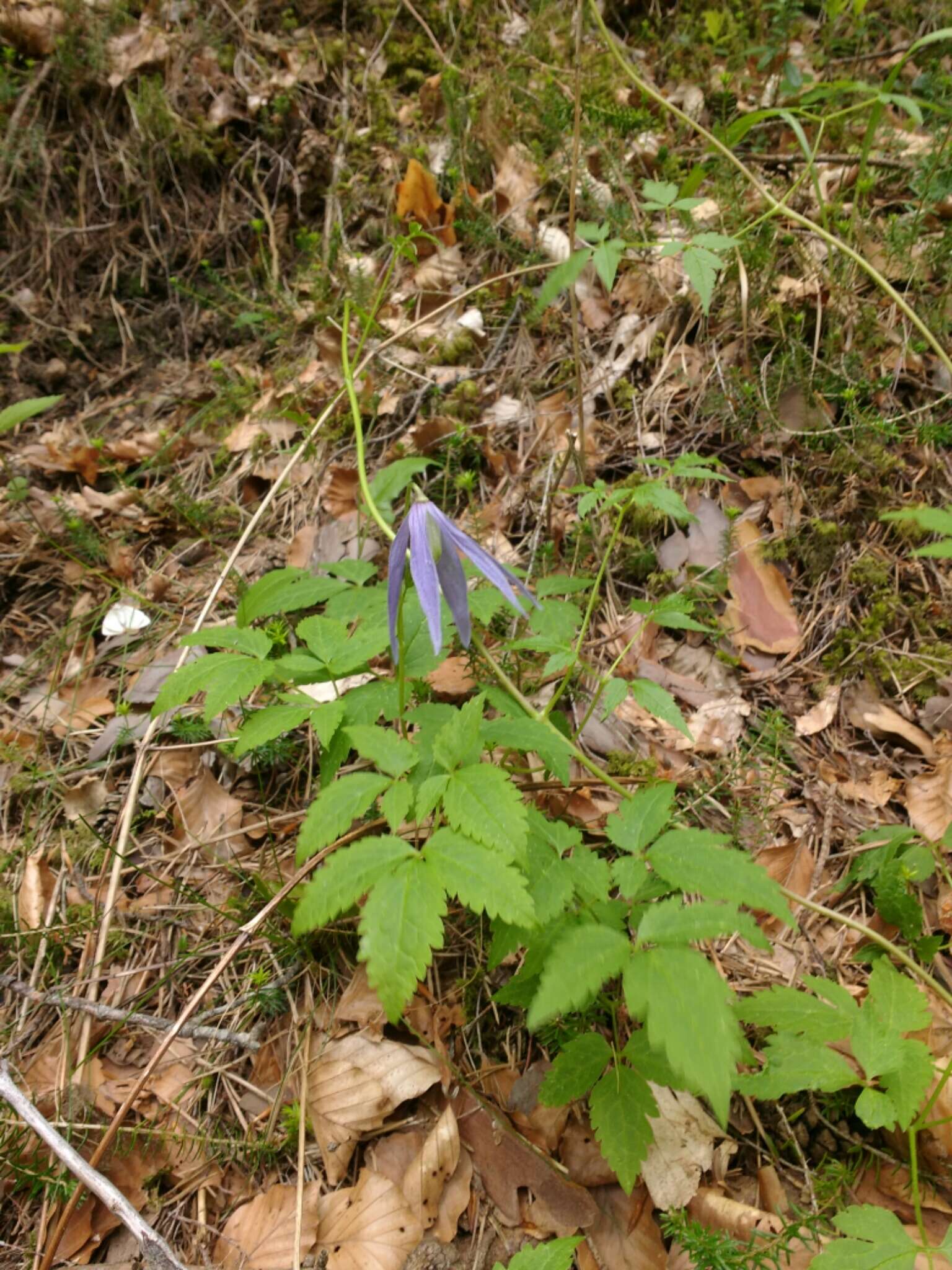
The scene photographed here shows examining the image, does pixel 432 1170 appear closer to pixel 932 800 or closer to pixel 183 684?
pixel 183 684

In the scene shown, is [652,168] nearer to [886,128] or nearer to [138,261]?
[886,128]

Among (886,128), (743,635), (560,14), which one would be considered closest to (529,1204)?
(743,635)

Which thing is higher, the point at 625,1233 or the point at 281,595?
the point at 281,595

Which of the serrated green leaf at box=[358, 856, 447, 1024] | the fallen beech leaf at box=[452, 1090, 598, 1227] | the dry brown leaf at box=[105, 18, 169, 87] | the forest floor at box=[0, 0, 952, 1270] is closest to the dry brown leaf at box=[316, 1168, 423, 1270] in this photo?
the forest floor at box=[0, 0, 952, 1270]

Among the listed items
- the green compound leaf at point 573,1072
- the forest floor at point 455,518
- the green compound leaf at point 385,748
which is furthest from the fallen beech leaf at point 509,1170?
the green compound leaf at point 385,748

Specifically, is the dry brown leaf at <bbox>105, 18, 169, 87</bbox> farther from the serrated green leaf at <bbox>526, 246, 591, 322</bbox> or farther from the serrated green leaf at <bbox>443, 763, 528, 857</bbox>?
the serrated green leaf at <bbox>443, 763, 528, 857</bbox>

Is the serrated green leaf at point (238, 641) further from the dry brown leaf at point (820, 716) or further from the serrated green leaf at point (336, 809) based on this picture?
the dry brown leaf at point (820, 716)

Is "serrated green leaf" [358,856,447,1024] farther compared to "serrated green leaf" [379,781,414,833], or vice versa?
"serrated green leaf" [379,781,414,833]

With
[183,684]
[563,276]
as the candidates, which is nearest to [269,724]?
[183,684]
